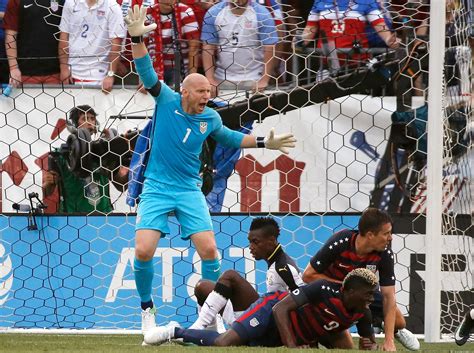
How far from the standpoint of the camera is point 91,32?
10.4 meters

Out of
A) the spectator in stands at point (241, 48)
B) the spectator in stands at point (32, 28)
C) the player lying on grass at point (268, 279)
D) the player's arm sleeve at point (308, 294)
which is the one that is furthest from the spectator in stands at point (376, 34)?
the player's arm sleeve at point (308, 294)

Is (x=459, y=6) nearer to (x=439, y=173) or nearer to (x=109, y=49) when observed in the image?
(x=439, y=173)

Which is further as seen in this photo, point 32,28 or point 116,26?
point 32,28

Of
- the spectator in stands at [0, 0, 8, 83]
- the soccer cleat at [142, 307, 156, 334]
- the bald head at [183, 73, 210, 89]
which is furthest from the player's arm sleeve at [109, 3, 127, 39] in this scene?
the soccer cleat at [142, 307, 156, 334]

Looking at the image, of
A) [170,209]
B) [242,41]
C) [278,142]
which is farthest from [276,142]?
[242,41]

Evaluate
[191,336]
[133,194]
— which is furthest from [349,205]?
[191,336]

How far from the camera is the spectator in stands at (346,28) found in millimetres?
10031

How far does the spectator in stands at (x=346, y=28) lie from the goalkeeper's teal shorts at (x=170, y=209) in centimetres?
201

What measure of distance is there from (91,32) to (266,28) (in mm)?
1510

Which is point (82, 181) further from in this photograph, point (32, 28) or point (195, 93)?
point (195, 93)

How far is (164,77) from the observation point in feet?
33.1

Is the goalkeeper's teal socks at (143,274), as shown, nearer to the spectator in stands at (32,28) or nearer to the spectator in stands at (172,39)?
the spectator in stands at (172,39)

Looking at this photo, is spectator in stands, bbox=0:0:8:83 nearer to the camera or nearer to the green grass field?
the camera

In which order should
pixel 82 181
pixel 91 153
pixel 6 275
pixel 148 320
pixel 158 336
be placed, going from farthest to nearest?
pixel 82 181 → pixel 91 153 → pixel 6 275 → pixel 148 320 → pixel 158 336
